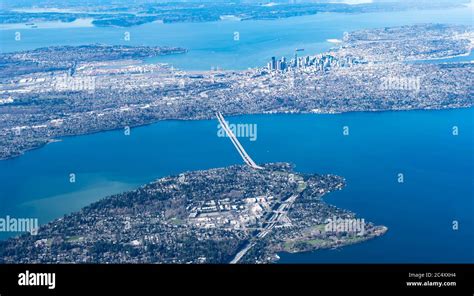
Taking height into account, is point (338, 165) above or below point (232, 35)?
below

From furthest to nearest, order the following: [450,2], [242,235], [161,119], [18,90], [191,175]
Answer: [450,2]
[18,90]
[161,119]
[191,175]
[242,235]

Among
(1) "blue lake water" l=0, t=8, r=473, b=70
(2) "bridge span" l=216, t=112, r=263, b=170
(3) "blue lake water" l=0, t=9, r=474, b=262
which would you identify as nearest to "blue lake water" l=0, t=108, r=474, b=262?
(3) "blue lake water" l=0, t=9, r=474, b=262

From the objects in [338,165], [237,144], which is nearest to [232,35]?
[237,144]

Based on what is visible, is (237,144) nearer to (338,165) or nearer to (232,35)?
(338,165)

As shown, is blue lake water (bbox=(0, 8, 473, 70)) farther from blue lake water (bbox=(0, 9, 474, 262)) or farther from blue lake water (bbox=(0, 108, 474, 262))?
blue lake water (bbox=(0, 108, 474, 262))

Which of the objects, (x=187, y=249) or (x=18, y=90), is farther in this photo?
(x=18, y=90)

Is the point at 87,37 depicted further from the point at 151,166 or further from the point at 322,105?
the point at 151,166

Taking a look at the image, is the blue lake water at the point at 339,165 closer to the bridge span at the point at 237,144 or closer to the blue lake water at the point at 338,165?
the blue lake water at the point at 338,165

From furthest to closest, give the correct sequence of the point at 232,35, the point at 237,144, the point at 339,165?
the point at 232,35 → the point at 237,144 → the point at 339,165

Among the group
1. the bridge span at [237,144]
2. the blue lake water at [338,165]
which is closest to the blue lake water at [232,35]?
the bridge span at [237,144]
